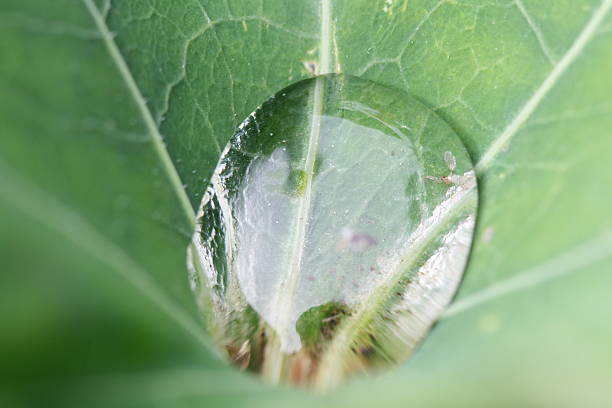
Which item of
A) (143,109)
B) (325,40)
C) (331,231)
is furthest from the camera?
(325,40)

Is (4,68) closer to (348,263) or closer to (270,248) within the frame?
(270,248)

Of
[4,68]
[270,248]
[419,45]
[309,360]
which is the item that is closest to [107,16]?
[4,68]

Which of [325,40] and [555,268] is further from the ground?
[325,40]

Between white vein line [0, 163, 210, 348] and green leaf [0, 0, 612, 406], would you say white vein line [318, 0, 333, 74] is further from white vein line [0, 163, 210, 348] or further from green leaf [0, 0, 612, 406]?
white vein line [0, 163, 210, 348]

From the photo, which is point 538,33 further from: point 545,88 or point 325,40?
point 325,40

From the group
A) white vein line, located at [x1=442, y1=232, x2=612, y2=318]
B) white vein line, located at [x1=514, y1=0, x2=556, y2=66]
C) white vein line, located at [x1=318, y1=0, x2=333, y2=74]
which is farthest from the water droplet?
white vein line, located at [x1=514, y1=0, x2=556, y2=66]

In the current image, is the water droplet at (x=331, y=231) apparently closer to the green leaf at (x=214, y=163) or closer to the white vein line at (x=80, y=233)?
the green leaf at (x=214, y=163)

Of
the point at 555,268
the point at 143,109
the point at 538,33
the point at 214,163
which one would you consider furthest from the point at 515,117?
the point at 143,109
